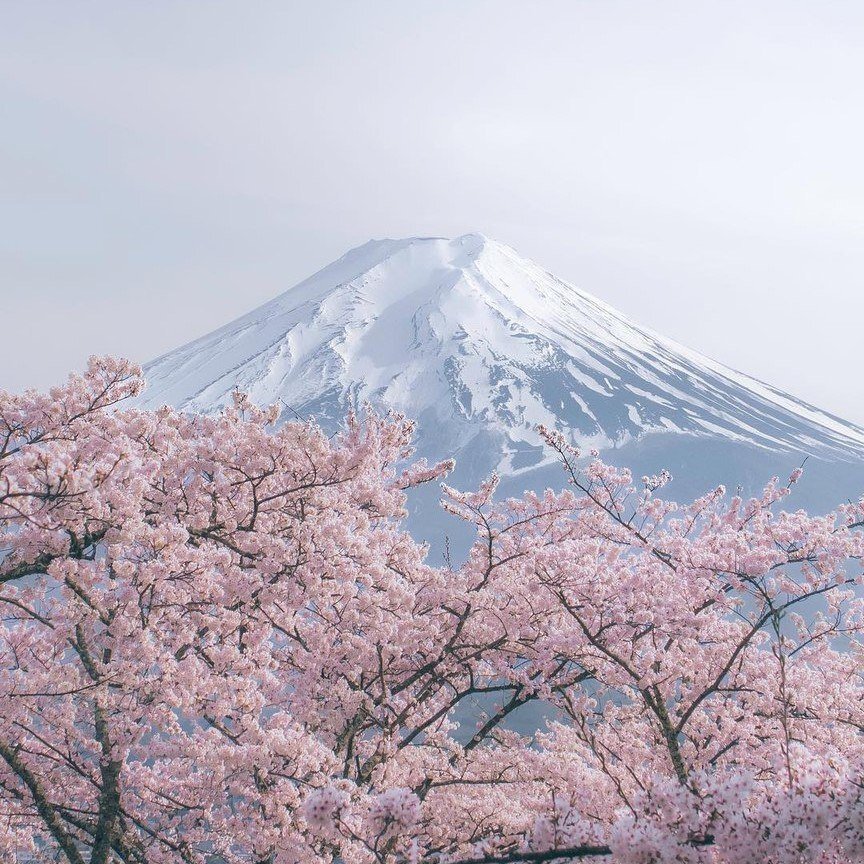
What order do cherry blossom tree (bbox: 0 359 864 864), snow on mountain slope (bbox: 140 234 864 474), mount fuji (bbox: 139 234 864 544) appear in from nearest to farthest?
cherry blossom tree (bbox: 0 359 864 864) → mount fuji (bbox: 139 234 864 544) → snow on mountain slope (bbox: 140 234 864 474)

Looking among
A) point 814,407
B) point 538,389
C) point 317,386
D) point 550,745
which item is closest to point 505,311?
point 538,389

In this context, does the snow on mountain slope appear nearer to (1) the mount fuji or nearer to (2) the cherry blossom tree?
(1) the mount fuji

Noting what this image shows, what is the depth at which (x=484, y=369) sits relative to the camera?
341 ft

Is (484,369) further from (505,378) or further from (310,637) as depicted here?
(310,637)

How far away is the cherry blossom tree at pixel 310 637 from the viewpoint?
5.11 m

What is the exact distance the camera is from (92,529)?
191 inches

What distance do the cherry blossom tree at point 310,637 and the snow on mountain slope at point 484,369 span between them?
8327cm

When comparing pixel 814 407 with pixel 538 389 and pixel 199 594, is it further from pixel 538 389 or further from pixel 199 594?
pixel 199 594

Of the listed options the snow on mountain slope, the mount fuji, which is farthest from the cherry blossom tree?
the snow on mountain slope

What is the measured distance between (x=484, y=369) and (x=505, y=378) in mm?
3698

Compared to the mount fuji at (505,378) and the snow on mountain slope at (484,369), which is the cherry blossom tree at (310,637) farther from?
the snow on mountain slope at (484,369)

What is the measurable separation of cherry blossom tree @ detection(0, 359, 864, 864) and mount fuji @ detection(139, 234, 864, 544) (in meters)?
79.2

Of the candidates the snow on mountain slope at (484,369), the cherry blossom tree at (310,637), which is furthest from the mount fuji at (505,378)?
the cherry blossom tree at (310,637)

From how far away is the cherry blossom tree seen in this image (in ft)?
16.8
